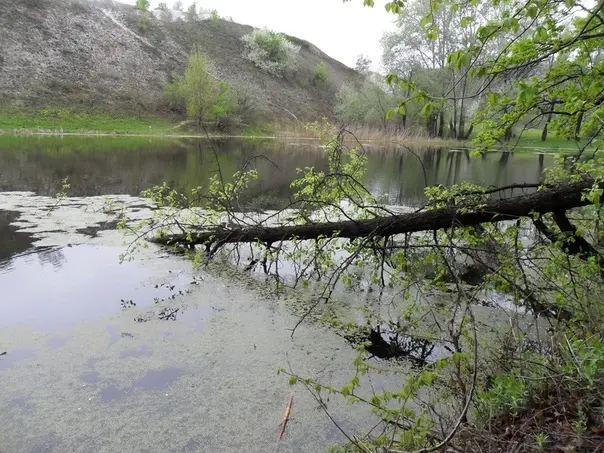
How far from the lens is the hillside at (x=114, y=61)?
37.2 metres

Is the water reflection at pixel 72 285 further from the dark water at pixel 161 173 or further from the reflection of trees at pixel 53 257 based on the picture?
the dark water at pixel 161 173

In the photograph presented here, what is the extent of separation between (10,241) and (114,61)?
141 ft

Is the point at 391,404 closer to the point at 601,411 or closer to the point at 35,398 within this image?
the point at 601,411

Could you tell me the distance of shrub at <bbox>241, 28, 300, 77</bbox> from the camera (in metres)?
56.5

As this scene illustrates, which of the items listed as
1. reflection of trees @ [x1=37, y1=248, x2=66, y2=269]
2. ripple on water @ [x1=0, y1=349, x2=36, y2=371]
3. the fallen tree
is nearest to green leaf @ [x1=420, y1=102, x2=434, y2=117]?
the fallen tree

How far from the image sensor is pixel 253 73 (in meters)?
55.2

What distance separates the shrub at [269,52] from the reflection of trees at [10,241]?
51.6m

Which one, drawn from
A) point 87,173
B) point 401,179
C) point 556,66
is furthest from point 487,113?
point 87,173

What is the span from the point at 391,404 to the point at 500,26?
2.79 m

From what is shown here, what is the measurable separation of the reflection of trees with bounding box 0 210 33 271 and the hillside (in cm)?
Answer: 3017

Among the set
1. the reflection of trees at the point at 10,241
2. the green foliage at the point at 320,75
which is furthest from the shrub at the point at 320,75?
the reflection of trees at the point at 10,241

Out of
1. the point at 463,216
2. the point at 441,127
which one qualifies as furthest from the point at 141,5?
the point at 463,216

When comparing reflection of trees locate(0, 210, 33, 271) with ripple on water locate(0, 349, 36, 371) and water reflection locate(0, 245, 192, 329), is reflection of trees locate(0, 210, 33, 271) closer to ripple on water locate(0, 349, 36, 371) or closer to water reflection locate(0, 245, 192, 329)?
water reflection locate(0, 245, 192, 329)

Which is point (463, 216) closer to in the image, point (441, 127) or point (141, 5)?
point (441, 127)
